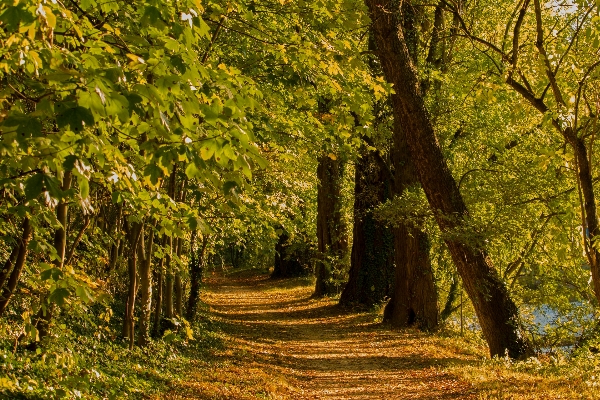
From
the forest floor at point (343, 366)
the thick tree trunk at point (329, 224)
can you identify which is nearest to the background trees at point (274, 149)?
the thick tree trunk at point (329, 224)

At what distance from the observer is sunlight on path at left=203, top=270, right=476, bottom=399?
10.2m

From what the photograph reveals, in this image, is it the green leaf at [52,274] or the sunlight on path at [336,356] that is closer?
the green leaf at [52,274]

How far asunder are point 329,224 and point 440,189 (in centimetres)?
1314

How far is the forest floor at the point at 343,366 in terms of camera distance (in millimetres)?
9094

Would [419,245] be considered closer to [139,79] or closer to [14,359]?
[14,359]

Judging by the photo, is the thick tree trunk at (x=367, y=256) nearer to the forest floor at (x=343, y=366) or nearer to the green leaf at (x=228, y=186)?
→ the forest floor at (x=343, y=366)

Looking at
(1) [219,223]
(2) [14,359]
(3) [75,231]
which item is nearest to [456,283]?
(1) [219,223]

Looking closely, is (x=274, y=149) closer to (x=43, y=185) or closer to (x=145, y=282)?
(x=145, y=282)

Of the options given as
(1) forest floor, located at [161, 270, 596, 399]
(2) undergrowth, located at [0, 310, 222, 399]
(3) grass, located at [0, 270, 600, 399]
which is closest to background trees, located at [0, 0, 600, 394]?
(2) undergrowth, located at [0, 310, 222, 399]

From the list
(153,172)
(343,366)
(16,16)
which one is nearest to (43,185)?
(153,172)

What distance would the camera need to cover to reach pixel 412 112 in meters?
10.6

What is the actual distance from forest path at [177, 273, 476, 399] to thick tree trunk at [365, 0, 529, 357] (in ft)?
4.30

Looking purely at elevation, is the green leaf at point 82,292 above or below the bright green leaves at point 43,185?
below

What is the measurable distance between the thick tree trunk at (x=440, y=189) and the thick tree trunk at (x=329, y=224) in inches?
427
